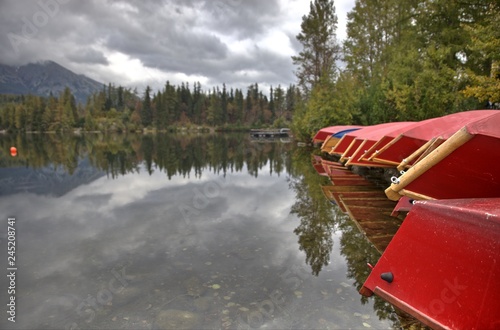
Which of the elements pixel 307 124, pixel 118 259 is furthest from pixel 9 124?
pixel 118 259

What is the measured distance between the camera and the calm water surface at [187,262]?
387cm

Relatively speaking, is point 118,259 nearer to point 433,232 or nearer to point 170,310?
point 170,310

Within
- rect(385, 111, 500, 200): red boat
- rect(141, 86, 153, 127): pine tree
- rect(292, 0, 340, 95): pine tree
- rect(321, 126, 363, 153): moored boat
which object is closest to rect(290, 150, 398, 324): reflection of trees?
rect(385, 111, 500, 200): red boat

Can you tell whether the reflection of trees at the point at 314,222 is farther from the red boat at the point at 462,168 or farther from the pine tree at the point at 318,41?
the pine tree at the point at 318,41

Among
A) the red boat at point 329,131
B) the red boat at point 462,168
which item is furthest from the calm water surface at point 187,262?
the red boat at point 329,131

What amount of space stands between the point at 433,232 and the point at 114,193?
34.8 feet

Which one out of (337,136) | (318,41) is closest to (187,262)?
(337,136)

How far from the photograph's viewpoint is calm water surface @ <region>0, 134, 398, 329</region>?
152 inches

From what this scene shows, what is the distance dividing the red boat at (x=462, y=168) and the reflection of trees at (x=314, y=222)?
174 centimetres

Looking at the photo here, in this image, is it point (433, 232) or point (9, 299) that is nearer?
point (433, 232)

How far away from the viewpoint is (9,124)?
96.4m

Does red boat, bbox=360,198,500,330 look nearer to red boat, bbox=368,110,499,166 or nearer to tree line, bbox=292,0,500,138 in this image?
red boat, bbox=368,110,499,166

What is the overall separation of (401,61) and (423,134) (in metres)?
14.4

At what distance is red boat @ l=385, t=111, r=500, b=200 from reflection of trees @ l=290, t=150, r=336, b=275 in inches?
68.5
